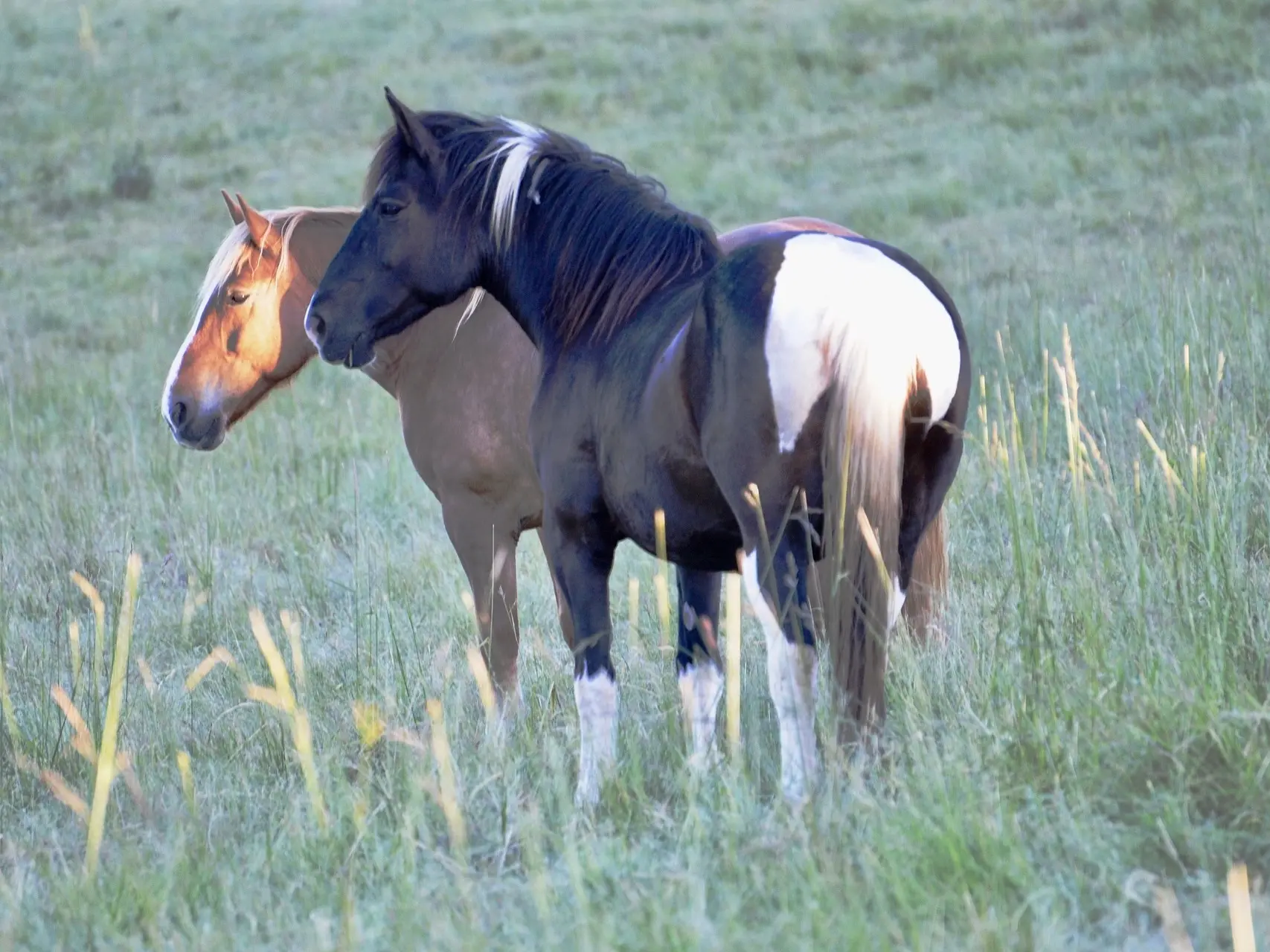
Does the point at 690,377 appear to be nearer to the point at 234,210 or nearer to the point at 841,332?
the point at 841,332

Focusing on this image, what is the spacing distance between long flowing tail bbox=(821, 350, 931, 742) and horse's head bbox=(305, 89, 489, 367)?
4.70 ft

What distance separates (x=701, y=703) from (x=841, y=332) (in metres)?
1.20

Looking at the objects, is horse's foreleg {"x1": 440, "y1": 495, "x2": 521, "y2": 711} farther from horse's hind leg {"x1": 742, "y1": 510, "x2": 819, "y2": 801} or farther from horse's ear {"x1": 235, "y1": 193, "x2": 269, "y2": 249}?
horse's hind leg {"x1": 742, "y1": 510, "x2": 819, "y2": 801}

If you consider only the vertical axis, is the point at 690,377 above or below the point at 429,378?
above

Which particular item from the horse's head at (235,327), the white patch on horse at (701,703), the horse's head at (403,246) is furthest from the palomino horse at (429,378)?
the white patch on horse at (701,703)

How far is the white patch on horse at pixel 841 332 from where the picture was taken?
2.88 metres

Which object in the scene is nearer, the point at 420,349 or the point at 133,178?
the point at 420,349

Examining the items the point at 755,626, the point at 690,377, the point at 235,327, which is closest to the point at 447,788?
the point at 690,377

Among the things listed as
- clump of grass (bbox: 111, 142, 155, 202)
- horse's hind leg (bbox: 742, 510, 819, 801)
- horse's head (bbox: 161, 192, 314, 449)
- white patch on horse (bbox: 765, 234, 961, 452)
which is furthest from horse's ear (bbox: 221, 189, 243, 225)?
clump of grass (bbox: 111, 142, 155, 202)

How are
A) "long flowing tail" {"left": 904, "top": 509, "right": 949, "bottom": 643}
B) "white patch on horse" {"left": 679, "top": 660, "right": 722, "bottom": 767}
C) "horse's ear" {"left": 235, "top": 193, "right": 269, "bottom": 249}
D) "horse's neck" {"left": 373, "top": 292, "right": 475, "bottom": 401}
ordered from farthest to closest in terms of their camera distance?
"horse's ear" {"left": 235, "top": 193, "right": 269, "bottom": 249}, "horse's neck" {"left": 373, "top": 292, "right": 475, "bottom": 401}, "long flowing tail" {"left": 904, "top": 509, "right": 949, "bottom": 643}, "white patch on horse" {"left": 679, "top": 660, "right": 722, "bottom": 767}

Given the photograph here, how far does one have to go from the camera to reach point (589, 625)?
357cm

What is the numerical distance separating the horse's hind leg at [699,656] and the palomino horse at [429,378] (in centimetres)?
83

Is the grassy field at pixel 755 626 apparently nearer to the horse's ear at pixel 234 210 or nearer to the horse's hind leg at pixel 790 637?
the horse's hind leg at pixel 790 637

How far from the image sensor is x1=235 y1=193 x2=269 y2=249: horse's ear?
505cm
